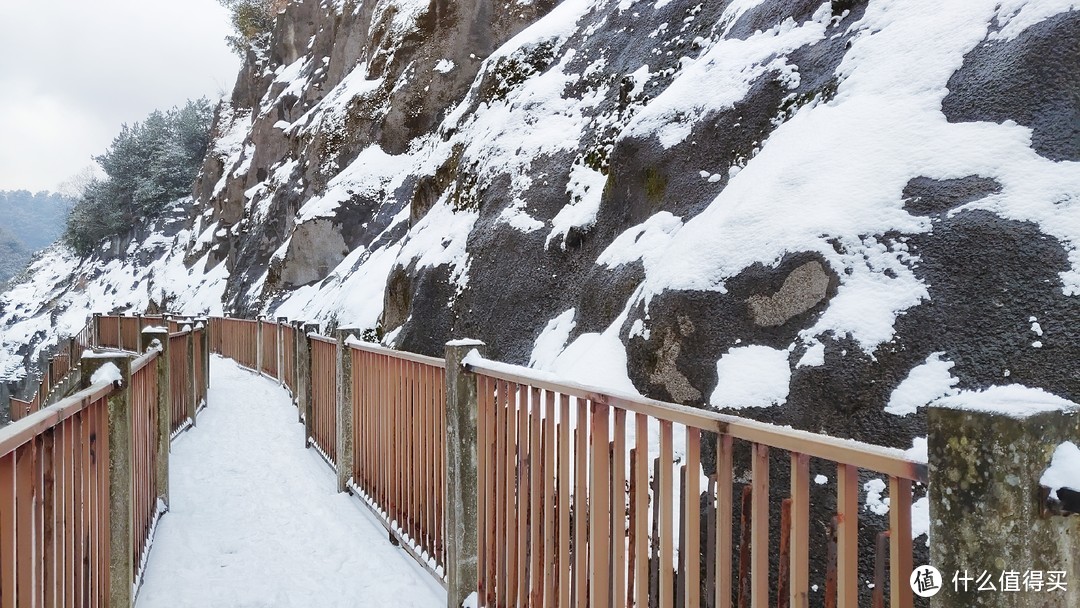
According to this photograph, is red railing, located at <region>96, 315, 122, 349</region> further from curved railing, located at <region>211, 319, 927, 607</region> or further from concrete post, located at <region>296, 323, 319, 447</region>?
curved railing, located at <region>211, 319, 927, 607</region>

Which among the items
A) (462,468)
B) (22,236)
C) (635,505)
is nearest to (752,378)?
(462,468)

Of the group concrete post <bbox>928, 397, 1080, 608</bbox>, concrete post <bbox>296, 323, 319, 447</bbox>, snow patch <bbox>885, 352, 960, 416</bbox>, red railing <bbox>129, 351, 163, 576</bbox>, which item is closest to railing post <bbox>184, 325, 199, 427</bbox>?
concrete post <bbox>296, 323, 319, 447</bbox>

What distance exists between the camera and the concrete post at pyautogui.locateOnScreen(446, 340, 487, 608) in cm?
403

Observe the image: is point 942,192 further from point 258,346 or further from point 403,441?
point 258,346

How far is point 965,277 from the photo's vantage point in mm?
4172

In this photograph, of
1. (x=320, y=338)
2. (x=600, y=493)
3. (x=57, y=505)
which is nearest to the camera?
(x=57, y=505)

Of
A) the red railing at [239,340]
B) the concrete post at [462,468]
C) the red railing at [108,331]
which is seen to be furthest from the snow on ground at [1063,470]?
the red railing at [108,331]

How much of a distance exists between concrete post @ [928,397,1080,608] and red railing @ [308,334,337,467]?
23.3 feet

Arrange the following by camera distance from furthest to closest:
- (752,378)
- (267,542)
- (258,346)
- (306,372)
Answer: (258,346) < (306,372) < (267,542) < (752,378)

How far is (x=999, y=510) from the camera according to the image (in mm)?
1395

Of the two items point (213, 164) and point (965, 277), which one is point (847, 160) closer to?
point (965, 277)

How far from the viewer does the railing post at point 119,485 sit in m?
3.75

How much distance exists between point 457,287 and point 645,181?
12.6 ft

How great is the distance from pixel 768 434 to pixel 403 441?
12.6 ft
